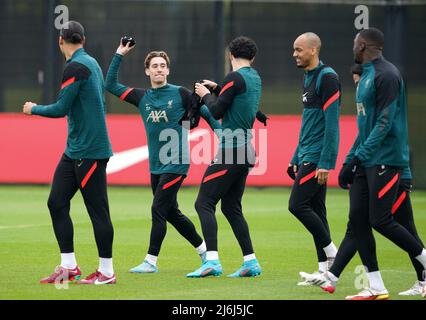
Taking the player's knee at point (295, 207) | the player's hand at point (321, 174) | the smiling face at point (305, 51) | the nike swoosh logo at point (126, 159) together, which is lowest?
the nike swoosh logo at point (126, 159)

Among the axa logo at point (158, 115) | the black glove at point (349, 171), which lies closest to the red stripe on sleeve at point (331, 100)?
the black glove at point (349, 171)

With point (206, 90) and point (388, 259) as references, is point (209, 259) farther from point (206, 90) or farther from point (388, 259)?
point (388, 259)

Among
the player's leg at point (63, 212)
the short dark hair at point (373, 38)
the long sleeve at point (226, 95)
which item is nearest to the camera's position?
the short dark hair at point (373, 38)

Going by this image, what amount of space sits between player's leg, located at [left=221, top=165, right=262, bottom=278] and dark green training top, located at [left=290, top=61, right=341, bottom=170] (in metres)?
0.77

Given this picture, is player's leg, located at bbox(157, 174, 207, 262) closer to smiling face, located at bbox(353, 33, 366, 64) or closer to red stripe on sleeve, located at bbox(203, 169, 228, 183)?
red stripe on sleeve, located at bbox(203, 169, 228, 183)

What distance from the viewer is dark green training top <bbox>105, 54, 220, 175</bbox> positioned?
10562 millimetres

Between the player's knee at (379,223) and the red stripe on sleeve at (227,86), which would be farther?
the red stripe on sleeve at (227,86)

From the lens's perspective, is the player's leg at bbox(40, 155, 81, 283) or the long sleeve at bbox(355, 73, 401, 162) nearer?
the long sleeve at bbox(355, 73, 401, 162)

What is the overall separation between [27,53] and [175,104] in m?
11.8

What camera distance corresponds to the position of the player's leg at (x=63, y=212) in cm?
965

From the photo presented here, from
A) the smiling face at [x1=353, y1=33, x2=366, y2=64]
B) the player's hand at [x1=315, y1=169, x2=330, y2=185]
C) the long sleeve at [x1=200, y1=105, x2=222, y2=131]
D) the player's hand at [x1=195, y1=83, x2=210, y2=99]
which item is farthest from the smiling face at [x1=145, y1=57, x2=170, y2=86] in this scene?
the smiling face at [x1=353, y1=33, x2=366, y2=64]

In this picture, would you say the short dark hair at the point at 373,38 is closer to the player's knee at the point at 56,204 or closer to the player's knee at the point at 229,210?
the player's knee at the point at 229,210

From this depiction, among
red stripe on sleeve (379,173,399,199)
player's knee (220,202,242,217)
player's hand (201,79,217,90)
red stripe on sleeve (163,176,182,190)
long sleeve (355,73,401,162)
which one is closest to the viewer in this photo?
long sleeve (355,73,401,162)

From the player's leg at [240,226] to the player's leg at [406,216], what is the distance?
1.72 meters
